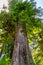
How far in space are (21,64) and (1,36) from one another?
0.48 m

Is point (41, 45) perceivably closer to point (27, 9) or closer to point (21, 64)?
point (27, 9)

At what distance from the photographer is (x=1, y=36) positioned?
5.10ft

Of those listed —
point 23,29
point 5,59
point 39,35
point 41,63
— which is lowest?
point 41,63

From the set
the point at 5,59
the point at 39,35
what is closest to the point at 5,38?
the point at 5,59

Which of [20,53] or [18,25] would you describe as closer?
[20,53]

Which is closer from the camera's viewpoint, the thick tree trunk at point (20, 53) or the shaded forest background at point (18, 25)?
the thick tree trunk at point (20, 53)

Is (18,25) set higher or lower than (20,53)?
higher

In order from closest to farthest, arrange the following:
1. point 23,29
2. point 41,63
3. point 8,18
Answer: point 23,29 → point 8,18 → point 41,63

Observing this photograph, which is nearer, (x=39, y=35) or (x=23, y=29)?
(x=23, y=29)

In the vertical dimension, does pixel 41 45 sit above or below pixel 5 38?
below

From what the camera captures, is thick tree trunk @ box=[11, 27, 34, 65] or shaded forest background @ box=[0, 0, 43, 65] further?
shaded forest background @ box=[0, 0, 43, 65]

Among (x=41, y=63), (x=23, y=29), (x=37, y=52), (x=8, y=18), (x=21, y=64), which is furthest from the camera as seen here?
(x=37, y=52)

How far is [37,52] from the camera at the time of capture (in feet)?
5.49

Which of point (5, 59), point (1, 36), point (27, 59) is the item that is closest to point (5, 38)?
point (1, 36)
